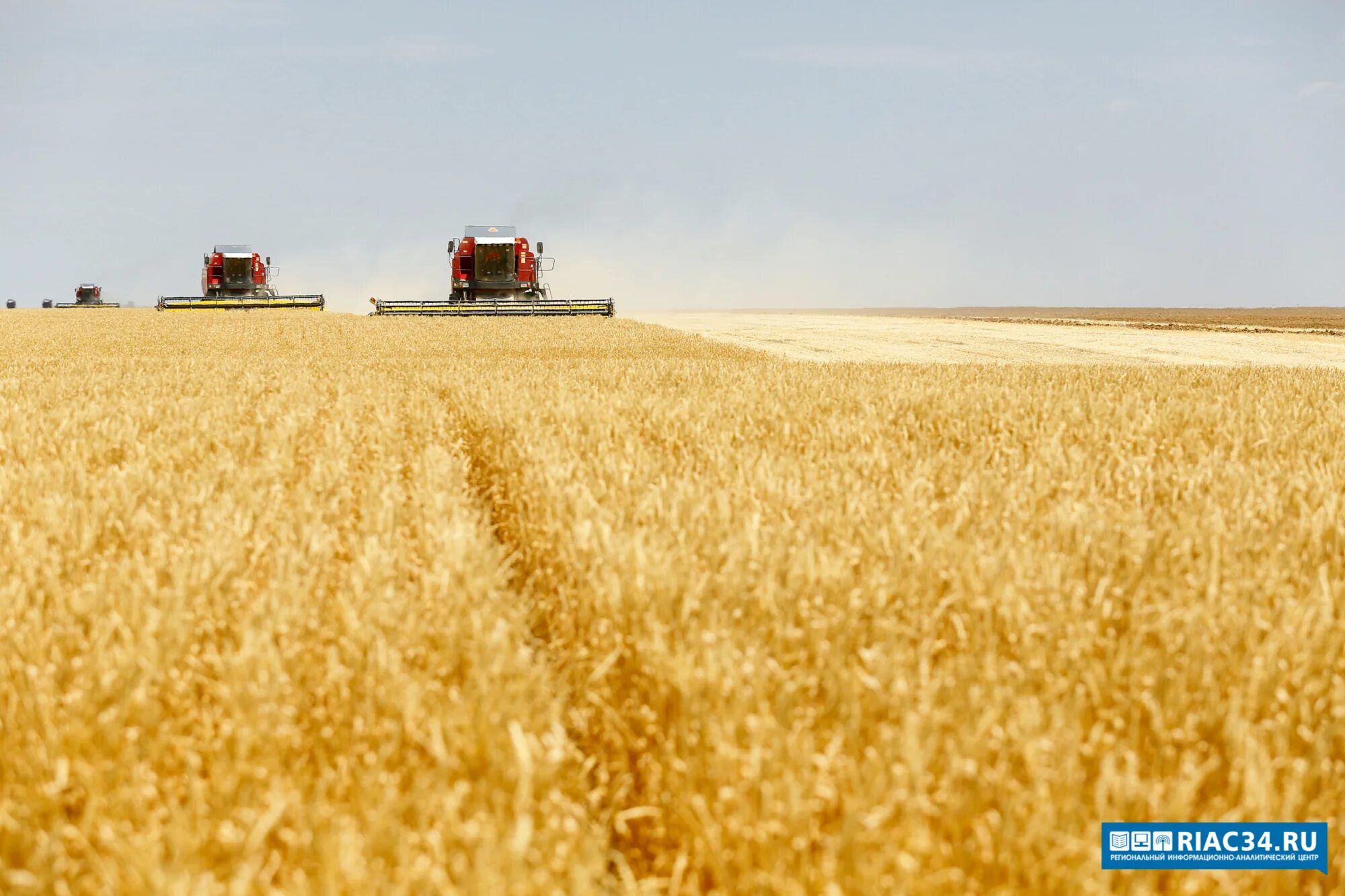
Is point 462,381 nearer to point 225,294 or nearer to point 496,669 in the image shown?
point 496,669

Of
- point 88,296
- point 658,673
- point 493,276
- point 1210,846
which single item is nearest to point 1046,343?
point 493,276

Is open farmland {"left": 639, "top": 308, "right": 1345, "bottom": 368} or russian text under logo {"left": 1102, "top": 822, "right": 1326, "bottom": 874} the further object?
open farmland {"left": 639, "top": 308, "right": 1345, "bottom": 368}

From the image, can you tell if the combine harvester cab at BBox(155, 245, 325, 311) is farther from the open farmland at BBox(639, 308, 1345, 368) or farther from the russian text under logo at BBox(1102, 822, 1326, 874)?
the russian text under logo at BBox(1102, 822, 1326, 874)

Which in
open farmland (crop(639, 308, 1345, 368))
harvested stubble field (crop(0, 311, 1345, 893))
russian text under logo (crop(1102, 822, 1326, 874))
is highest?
open farmland (crop(639, 308, 1345, 368))

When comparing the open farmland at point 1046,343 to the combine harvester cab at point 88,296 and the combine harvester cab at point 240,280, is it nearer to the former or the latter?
the combine harvester cab at point 240,280

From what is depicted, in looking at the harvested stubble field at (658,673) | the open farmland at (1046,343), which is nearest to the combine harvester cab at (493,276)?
the open farmland at (1046,343)

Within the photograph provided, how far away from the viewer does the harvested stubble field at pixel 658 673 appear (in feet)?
6.08

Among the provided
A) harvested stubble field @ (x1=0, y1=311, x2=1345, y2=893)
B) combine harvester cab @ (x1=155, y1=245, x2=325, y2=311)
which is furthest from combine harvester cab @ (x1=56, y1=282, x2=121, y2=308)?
harvested stubble field @ (x1=0, y1=311, x2=1345, y2=893)

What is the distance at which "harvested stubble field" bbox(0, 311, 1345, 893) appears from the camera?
1.85 metres

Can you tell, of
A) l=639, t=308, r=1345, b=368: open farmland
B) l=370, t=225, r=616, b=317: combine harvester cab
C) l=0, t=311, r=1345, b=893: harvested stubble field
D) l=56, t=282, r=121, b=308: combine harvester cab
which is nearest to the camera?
l=0, t=311, r=1345, b=893: harvested stubble field

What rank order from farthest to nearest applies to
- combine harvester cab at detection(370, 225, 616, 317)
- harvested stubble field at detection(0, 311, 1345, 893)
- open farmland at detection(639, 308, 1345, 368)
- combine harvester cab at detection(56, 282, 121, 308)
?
1. combine harvester cab at detection(56, 282, 121, 308)
2. combine harvester cab at detection(370, 225, 616, 317)
3. open farmland at detection(639, 308, 1345, 368)
4. harvested stubble field at detection(0, 311, 1345, 893)

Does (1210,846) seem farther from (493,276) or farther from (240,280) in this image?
(240,280)

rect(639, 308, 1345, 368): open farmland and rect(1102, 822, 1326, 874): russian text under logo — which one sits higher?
rect(639, 308, 1345, 368): open farmland

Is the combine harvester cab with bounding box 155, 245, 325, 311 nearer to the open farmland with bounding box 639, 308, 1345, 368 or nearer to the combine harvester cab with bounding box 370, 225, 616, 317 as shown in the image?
the combine harvester cab with bounding box 370, 225, 616, 317
